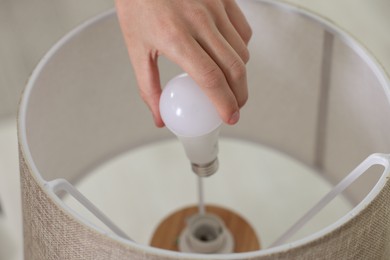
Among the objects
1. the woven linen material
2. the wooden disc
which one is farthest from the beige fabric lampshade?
the wooden disc

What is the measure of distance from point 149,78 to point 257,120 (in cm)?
27

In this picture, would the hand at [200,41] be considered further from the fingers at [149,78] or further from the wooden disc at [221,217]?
the wooden disc at [221,217]

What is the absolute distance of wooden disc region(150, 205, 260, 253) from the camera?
0.92m

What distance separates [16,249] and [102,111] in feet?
1.57

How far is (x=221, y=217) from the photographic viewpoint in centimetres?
96

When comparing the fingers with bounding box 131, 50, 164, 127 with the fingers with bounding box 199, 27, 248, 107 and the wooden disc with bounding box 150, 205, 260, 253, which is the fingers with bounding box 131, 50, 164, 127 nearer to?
the fingers with bounding box 199, 27, 248, 107

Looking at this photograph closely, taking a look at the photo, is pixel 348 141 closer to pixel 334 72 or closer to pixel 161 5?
pixel 334 72

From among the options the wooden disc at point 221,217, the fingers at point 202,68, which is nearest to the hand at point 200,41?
the fingers at point 202,68

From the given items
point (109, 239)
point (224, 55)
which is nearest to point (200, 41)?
point (224, 55)

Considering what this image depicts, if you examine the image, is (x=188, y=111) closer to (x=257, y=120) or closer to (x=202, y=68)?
(x=202, y=68)

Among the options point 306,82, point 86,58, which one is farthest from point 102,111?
point 306,82

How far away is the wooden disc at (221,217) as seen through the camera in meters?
0.92

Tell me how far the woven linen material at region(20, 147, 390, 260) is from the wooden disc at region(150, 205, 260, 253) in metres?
0.34

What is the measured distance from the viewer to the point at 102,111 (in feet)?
2.77
